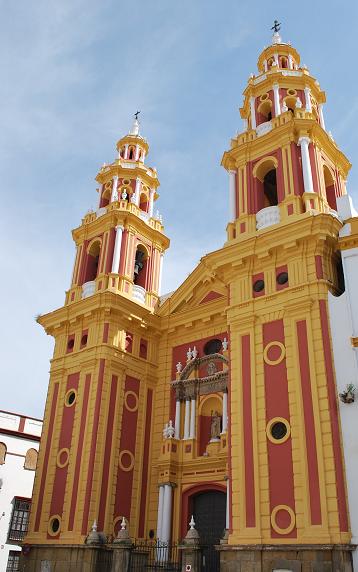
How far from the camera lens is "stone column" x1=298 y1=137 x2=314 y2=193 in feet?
67.4

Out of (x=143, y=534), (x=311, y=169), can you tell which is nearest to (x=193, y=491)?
(x=143, y=534)

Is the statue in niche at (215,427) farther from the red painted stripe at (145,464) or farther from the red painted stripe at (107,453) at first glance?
the red painted stripe at (107,453)

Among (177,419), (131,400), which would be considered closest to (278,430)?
(177,419)

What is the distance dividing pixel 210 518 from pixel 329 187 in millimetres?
13656

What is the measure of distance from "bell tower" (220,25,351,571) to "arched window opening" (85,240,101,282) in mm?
8399

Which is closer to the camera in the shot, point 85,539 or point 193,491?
point 85,539

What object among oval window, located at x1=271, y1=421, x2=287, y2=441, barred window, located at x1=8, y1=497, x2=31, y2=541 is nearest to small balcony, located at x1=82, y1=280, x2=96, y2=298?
oval window, located at x1=271, y1=421, x2=287, y2=441

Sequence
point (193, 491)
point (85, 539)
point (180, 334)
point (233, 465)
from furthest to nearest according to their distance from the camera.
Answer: point (180, 334) < point (193, 491) < point (85, 539) < point (233, 465)

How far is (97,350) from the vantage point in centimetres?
2378

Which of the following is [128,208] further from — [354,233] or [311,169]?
[354,233]

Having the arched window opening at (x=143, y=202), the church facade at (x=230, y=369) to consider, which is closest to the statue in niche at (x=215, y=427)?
the church facade at (x=230, y=369)

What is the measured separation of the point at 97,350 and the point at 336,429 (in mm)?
11134

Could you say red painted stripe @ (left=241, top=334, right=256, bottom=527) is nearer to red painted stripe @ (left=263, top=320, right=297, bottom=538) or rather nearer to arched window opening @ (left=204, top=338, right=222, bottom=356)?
red painted stripe @ (left=263, top=320, right=297, bottom=538)

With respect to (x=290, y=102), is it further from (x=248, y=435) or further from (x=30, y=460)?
(x=30, y=460)
